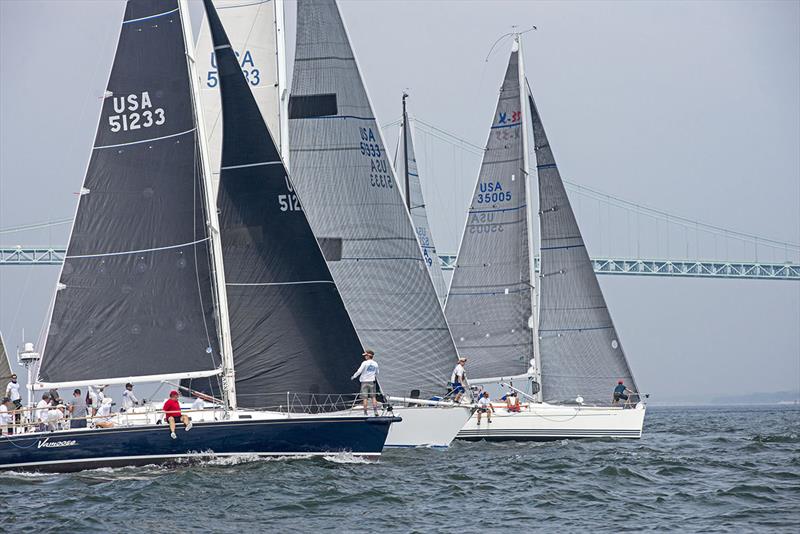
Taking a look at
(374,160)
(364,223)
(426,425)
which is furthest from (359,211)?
(426,425)

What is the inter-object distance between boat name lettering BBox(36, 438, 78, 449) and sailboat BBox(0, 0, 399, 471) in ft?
1.73

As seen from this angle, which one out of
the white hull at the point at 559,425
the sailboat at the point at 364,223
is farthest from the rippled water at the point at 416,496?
the white hull at the point at 559,425

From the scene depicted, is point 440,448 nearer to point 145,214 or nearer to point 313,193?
point 313,193

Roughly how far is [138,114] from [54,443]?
3082 mm

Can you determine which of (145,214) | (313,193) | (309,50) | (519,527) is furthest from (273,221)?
(519,527)

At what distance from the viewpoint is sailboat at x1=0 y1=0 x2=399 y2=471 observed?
37.1 ft

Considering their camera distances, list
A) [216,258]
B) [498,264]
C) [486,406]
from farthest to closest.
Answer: [498,264]
[486,406]
[216,258]

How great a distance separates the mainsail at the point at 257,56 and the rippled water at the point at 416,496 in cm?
439

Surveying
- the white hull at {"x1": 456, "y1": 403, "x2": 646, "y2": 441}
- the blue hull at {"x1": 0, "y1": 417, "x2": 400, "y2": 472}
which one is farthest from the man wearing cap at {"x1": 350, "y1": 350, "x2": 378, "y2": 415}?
the white hull at {"x1": 456, "y1": 403, "x2": 646, "y2": 441}

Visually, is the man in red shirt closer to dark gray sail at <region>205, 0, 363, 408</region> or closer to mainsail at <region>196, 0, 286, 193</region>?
dark gray sail at <region>205, 0, 363, 408</region>

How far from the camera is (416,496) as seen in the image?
9461 mm

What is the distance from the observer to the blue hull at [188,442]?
10.6 meters

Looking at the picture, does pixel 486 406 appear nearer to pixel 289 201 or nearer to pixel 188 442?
pixel 289 201

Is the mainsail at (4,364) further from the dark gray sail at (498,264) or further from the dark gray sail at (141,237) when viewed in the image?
the dark gray sail at (498,264)
